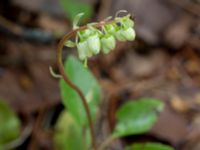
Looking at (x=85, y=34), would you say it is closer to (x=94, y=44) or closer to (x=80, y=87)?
(x=94, y=44)

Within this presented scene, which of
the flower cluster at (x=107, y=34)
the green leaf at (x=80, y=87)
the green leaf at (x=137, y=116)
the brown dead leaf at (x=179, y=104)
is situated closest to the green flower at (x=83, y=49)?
the flower cluster at (x=107, y=34)

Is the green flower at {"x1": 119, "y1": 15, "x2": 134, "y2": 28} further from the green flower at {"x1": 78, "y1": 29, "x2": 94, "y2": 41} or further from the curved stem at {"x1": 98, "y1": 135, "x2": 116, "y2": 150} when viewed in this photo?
the curved stem at {"x1": 98, "y1": 135, "x2": 116, "y2": 150}

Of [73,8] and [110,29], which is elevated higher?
[110,29]

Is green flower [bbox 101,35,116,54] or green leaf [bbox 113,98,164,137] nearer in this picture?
green flower [bbox 101,35,116,54]

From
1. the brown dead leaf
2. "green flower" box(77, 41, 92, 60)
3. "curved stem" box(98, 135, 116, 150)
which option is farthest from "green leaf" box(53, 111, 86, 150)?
"green flower" box(77, 41, 92, 60)

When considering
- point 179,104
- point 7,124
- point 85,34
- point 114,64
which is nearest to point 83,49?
point 85,34

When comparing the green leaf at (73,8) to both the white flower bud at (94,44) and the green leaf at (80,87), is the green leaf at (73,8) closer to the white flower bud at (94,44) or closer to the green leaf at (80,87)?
the green leaf at (80,87)
